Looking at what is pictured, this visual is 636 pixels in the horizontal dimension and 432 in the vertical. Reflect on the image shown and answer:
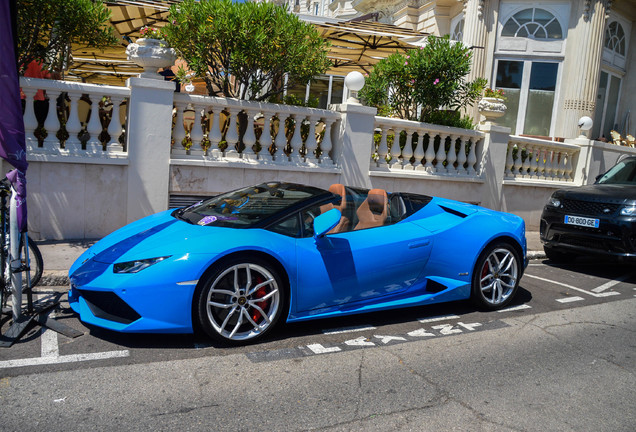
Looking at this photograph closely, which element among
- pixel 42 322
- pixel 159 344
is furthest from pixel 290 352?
pixel 42 322

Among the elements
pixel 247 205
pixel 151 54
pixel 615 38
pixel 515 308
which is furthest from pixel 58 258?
pixel 615 38

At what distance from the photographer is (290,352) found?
440 cm

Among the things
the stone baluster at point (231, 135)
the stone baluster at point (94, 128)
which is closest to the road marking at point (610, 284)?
the stone baluster at point (231, 135)

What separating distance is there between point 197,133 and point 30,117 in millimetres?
2136

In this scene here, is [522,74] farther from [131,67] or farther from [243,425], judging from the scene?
[243,425]

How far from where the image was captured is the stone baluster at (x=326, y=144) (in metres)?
9.09

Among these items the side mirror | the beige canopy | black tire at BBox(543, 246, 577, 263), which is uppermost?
the beige canopy

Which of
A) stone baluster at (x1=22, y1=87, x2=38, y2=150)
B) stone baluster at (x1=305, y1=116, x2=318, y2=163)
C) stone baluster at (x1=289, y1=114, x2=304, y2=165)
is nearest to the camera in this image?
stone baluster at (x1=22, y1=87, x2=38, y2=150)

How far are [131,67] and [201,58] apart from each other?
33.4 feet

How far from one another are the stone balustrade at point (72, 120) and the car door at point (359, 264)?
403 cm

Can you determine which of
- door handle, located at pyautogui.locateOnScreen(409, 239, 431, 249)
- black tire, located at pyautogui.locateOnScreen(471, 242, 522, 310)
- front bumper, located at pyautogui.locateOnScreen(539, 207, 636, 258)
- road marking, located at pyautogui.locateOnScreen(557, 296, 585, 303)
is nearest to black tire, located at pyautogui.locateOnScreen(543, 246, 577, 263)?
front bumper, located at pyautogui.locateOnScreen(539, 207, 636, 258)

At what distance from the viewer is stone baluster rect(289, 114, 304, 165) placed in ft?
28.6

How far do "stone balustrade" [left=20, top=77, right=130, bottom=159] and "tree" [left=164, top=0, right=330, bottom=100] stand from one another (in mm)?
1210

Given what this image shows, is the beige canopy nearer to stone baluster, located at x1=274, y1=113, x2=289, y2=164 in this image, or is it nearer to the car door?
stone baluster, located at x1=274, y1=113, x2=289, y2=164
